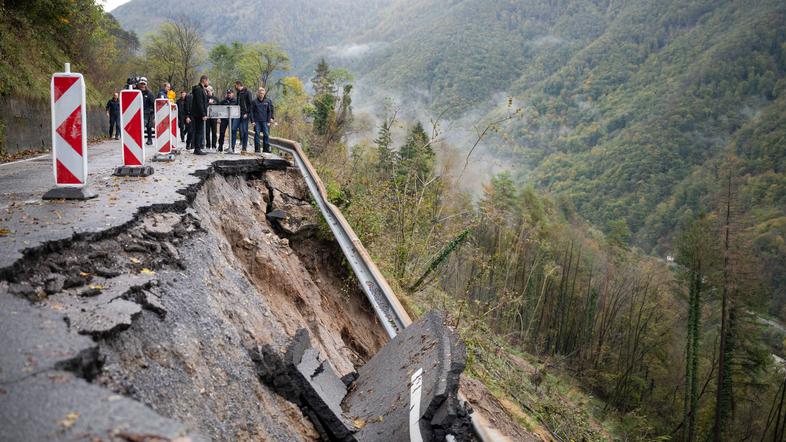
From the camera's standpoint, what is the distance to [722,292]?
103ft

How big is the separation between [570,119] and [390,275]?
154 meters

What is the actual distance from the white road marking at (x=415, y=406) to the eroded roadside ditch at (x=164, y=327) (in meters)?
0.70

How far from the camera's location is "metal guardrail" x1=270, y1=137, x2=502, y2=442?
13.8 ft

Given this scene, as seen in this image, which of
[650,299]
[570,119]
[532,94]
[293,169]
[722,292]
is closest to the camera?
[293,169]

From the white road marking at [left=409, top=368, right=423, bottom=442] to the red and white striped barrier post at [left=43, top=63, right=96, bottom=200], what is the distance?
4.44 m

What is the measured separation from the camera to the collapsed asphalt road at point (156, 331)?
2326 millimetres

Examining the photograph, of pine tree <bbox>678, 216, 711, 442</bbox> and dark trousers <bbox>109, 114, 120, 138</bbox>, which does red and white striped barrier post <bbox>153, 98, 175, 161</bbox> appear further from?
pine tree <bbox>678, 216, 711, 442</bbox>

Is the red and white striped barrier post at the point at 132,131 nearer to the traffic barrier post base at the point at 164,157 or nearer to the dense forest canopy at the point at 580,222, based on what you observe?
the traffic barrier post base at the point at 164,157

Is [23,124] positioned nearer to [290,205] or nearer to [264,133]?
[264,133]

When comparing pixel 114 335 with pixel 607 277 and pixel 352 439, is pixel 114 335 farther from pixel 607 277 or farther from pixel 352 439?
pixel 607 277

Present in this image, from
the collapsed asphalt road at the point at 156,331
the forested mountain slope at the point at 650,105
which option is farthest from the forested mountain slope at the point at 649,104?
the collapsed asphalt road at the point at 156,331

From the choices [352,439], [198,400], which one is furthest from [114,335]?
[352,439]

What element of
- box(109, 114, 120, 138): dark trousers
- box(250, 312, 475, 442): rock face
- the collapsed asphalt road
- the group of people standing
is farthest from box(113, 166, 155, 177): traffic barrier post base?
box(109, 114, 120, 138): dark trousers

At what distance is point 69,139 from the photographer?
21.9 ft
